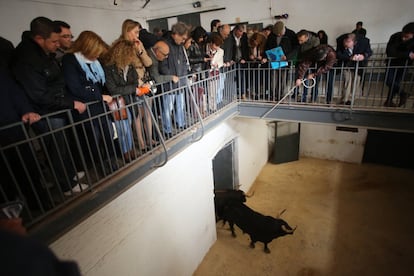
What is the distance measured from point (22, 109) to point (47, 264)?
1952 millimetres

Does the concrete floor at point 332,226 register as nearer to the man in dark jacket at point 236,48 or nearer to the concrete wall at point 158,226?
the concrete wall at point 158,226

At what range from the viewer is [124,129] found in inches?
111

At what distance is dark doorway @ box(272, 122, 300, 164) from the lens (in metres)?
8.53

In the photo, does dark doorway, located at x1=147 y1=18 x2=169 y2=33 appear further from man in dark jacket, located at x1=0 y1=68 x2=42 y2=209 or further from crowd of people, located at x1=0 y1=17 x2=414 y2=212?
man in dark jacket, located at x1=0 y1=68 x2=42 y2=209

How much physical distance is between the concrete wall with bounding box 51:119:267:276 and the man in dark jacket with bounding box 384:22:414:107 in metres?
3.09

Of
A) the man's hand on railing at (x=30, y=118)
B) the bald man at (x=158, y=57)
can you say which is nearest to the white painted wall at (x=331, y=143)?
the bald man at (x=158, y=57)

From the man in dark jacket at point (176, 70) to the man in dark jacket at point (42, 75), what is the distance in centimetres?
130

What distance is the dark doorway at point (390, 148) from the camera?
7465 mm

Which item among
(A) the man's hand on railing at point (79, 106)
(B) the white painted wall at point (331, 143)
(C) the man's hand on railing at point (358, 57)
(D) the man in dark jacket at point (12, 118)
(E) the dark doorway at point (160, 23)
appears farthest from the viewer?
(E) the dark doorway at point (160, 23)

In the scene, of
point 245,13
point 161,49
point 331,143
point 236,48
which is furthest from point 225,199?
point 245,13

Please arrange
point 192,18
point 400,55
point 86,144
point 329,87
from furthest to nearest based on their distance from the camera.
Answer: point 192,18
point 329,87
point 400,55
point 86,144

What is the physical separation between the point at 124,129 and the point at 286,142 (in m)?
6.93

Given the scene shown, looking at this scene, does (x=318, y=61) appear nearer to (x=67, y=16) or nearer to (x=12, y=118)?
(x=12, y=118)

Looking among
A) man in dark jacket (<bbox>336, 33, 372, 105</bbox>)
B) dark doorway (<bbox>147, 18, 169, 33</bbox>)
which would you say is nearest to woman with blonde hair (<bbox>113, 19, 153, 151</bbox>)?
man in dark jacket (<bbox>336, 33, 372, 105</bbox>)
